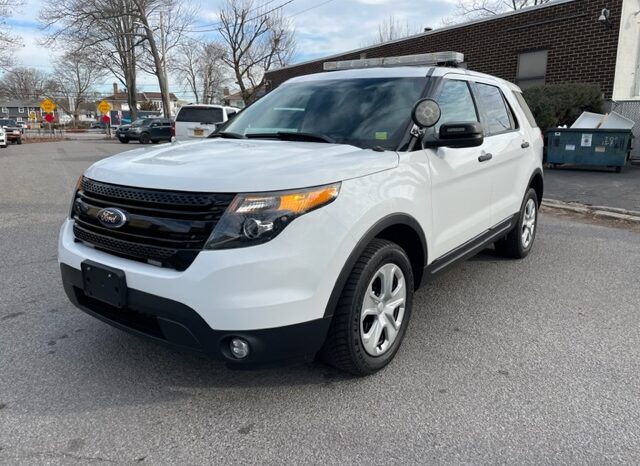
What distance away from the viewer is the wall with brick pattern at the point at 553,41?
13.1 meters

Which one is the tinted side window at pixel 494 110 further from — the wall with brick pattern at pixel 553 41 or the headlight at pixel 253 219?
the wall with brick pattern at pixel 553 41

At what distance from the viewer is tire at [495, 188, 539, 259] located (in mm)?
5012

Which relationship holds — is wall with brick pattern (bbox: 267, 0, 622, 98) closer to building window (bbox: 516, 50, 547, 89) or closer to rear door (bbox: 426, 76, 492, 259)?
building window (bbox: 516, 50, 547, 89)

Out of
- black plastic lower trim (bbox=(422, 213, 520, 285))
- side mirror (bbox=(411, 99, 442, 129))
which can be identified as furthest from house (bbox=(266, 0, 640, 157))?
side mirror (bbox=(411, 99, 442, 129))

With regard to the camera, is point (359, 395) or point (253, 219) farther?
point (359, 395)

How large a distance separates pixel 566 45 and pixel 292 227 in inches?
574

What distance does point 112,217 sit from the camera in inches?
101

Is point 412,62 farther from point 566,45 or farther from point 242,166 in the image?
point 566,45

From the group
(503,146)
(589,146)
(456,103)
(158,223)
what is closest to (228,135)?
(158,223)

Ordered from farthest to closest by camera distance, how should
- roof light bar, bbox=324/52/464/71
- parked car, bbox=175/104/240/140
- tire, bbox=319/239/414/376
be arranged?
1. parked car, bbox=175/104/240/140
2. roof light bar, bbox=324/52/464/71
3. tire, bbox=319/239/414/376

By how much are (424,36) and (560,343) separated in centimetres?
1755

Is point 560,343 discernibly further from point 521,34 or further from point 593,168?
point 521,34

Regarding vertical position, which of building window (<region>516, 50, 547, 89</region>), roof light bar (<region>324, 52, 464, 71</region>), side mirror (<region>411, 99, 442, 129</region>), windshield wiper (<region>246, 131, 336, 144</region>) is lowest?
windshield wiper (<region>246, 131, 336, 144</region>)

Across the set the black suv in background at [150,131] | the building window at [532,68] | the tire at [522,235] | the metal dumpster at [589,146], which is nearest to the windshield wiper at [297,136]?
the tire at [522,235]
